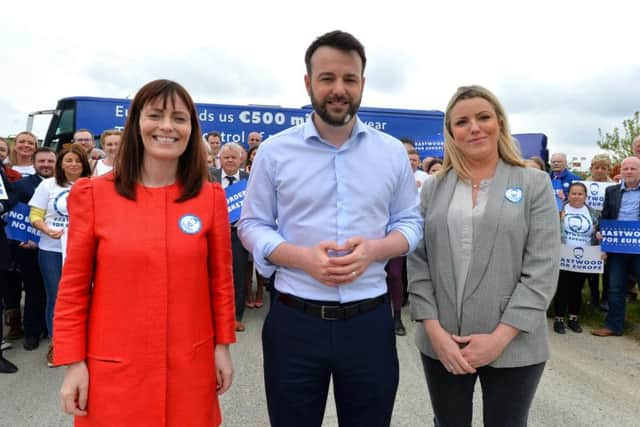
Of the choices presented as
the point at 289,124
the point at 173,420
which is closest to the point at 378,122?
the point at 289,124

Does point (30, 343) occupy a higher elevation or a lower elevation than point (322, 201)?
lower

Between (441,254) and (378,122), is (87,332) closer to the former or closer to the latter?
(441,254)

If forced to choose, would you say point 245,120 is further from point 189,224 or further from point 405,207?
point 189,224

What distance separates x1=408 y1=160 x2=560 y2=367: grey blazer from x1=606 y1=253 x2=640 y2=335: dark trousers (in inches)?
171

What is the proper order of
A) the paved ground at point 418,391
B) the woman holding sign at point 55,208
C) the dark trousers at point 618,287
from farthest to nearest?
the dark trousers at point 618,287 < the woman holding sign at point 55,208 < the paved ground at point 418,391

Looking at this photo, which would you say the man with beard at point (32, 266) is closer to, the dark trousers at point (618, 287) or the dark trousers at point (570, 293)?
the dark trousers at point (570, 293)

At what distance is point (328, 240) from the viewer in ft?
6.39

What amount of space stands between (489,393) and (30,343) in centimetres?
483

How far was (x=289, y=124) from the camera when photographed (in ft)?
35.6

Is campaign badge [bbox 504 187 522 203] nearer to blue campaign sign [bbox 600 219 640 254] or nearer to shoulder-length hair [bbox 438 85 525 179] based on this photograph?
shoulder-length hair [bbox 438 85 525 179]

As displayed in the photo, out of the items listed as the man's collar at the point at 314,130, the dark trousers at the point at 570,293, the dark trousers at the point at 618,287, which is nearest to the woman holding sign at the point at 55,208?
the man's collar at the point at 314,130

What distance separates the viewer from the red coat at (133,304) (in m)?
1.69

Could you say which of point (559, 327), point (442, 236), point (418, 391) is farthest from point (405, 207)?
point (559, 327)

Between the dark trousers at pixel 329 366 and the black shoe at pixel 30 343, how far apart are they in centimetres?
401
